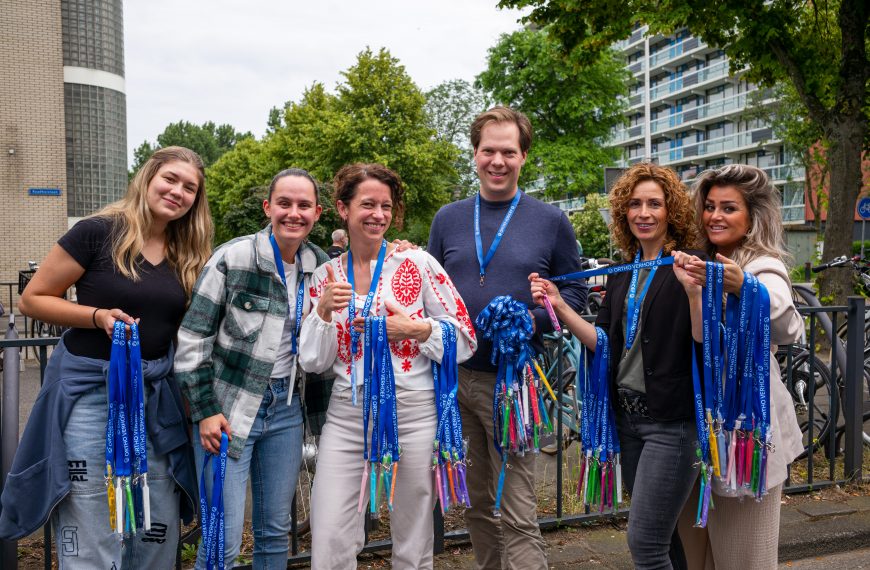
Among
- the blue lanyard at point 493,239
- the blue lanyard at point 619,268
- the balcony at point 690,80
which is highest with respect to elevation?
the balcony at point 690,80

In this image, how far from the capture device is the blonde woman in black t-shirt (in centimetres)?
236

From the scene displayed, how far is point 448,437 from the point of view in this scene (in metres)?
2.53

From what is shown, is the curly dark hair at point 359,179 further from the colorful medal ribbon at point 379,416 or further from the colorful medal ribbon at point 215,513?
the colorful medal ribbon at point 215,513

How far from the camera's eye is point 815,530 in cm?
402

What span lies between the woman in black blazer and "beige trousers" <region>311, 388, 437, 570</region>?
68 centimetres

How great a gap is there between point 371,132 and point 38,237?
13808mm

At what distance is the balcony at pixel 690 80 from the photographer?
166 feet

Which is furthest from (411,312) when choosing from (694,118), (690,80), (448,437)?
(690,80)

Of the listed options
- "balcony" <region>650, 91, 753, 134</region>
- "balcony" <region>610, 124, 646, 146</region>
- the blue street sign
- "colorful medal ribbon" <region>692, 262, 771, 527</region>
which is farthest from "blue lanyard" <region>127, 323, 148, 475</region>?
"balcony" <region>610, 124, 646, 146</region>

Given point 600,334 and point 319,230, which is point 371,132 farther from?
point 600,334

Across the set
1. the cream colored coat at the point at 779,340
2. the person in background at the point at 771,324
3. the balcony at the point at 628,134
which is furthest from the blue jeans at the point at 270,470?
the balcony at the point at 628,134

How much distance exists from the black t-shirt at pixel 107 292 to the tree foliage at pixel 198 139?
266 ft

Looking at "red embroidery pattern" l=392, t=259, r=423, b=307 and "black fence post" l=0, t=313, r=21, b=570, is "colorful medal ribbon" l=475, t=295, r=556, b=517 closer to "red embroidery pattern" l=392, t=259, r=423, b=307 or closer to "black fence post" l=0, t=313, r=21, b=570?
"red embroidery pattern" l=392, t=259, r=423, b=307

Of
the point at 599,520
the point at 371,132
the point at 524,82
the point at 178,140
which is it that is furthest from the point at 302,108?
the point at 178,140
